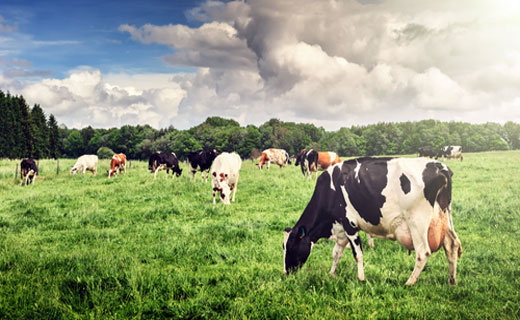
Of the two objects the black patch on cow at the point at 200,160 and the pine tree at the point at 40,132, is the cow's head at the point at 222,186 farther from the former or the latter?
the pine tree at the point at 40,132

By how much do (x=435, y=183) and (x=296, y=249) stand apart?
2.58 metres

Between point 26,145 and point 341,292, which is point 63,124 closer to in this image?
point 26,145

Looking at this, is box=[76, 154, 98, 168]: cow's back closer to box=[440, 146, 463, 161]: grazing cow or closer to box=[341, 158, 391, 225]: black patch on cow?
box=[341, 158, 391, 225]: black patch on cow

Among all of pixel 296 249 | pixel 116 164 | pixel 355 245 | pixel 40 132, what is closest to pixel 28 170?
pixel 116 164

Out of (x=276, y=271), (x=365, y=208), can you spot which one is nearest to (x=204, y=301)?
(x=276, y=271)

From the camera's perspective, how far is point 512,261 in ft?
22.4

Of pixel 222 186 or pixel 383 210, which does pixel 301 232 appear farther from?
pixel 222 186

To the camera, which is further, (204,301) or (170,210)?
(170,210)

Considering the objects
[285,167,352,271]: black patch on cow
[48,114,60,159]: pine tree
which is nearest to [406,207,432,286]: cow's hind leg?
[285,167,352,271]: black patch on cow

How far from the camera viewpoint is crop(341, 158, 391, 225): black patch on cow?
540 cm

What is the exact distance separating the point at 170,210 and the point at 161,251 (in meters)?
5.00

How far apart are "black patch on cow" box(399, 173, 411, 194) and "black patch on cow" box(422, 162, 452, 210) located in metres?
0.24

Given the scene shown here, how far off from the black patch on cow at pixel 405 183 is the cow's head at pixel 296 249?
6.01 ft

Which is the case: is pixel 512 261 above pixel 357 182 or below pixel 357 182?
below
